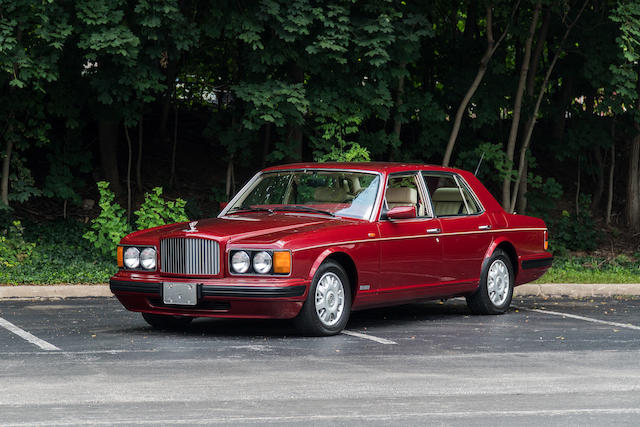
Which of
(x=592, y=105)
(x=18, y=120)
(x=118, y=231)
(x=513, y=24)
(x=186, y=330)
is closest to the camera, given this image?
(x=186, y=330)

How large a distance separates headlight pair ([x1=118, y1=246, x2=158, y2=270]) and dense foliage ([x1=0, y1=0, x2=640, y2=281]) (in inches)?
248

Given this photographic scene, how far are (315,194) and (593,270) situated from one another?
8.92 metres

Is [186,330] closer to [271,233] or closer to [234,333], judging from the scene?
[234,333]

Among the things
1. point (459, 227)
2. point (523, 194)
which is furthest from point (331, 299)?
point (523, 194)

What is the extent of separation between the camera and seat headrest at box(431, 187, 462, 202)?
11578mm

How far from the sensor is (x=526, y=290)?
1483 centimetres

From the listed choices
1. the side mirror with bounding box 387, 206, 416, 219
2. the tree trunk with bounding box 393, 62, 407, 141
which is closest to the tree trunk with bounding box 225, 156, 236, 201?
the tree trunk with bounding box 393, 62, 407, 141

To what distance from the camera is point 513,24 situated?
20.8 metres

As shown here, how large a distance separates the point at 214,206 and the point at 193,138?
3.26 m

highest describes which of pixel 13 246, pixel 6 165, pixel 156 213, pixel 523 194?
pixel 6 165

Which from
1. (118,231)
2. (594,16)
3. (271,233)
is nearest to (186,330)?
(271,233)

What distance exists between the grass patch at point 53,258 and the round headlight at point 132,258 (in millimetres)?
4676

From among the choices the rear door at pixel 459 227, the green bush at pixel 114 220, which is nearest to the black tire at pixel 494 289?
the rear door at pixel 459 227

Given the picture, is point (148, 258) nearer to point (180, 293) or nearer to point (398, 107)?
point (180, 293)
